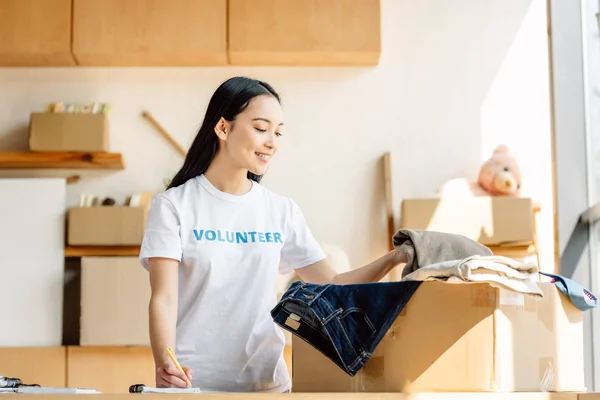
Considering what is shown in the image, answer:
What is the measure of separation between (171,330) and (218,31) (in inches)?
99.0

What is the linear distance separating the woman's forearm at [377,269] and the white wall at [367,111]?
88.0 inches

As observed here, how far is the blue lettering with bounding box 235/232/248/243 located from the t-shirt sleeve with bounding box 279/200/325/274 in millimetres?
142

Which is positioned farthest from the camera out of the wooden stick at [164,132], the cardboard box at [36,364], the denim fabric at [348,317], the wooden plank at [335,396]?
the wooden stick at [164,132]

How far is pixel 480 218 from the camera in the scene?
3988 mm

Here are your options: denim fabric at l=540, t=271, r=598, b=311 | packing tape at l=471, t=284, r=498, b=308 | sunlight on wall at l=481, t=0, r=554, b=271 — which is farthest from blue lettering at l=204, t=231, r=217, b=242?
sunlight on wall at l=481, t=0, r=554, b=271

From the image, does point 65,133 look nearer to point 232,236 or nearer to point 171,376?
point 232,236

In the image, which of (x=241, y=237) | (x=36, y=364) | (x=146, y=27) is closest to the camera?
(x=241, y=237)

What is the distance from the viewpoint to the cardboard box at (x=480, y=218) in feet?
13.0

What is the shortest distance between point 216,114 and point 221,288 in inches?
15.3

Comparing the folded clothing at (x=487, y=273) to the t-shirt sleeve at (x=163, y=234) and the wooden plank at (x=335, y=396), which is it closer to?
Answer: the wooden plank at (x=335, y=396)

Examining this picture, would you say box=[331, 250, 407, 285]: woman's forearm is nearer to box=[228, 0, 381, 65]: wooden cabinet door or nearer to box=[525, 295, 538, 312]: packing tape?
box=[525, 295, 538, 312]: packing tape

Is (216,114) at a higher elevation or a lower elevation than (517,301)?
higher

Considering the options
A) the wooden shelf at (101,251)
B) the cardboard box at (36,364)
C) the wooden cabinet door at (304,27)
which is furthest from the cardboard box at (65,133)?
the cardboard box at (36,364)

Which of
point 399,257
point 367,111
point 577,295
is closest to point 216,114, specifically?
point 399,257
